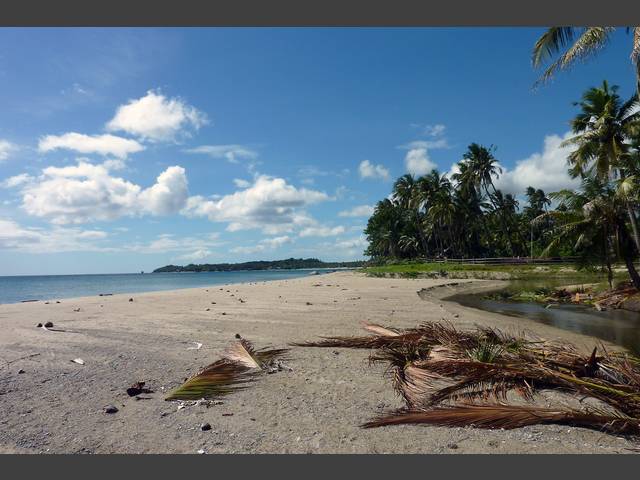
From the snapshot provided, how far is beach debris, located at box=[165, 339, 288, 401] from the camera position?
15.6ft

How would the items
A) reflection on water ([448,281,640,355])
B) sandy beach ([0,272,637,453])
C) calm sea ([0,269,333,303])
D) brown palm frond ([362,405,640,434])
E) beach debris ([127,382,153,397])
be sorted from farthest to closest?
calm sea ([0,269,333,303])
reflection on water ([448,281,640,355])
beach debris ([127,382,153,397])
brown palm frond ([362,405,640,434])
sandy beach ([0,272,637,453])

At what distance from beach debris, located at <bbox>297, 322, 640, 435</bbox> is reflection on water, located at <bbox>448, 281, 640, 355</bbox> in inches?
159

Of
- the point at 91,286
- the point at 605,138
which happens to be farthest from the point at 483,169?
the point at 91,286

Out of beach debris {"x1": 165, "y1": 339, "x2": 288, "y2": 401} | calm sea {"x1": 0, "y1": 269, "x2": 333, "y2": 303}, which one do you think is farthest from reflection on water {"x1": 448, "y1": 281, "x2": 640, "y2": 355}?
calm sea {"x1": 0, "y1": 269, "x2": 333, "y2": 303}

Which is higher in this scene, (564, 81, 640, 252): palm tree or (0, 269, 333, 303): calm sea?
(564, 81, 640, 252): palm tree

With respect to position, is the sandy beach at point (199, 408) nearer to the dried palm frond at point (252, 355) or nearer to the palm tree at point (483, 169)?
the dried palm frond at point (252, 355)

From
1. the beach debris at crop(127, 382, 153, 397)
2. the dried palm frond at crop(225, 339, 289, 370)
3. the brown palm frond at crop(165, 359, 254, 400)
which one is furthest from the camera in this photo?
the dried palm frond at crop(225, 339, 289, 370)

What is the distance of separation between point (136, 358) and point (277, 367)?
262 centimetres

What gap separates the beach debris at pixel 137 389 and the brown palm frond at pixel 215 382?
477 millimetres

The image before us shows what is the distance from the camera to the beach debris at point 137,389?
4848 mm

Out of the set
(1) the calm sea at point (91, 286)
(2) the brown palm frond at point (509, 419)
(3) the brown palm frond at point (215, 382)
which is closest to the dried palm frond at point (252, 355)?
(3) the brown palm frond at point (215, 382)

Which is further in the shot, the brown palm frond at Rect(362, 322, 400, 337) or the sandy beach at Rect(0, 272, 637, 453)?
the brown palm frond at Rect(362, 322, 400, 337)

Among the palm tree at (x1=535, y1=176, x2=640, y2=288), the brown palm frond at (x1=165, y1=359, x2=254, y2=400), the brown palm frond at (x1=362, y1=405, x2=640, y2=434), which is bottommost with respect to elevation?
the brown palm frond at (x1=362, y1=405, x2=640, y2=434)

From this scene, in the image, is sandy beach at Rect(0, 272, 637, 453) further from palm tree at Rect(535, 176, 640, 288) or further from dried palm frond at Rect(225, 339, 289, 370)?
palm tree at Rect(535, 176, 640, 288)
